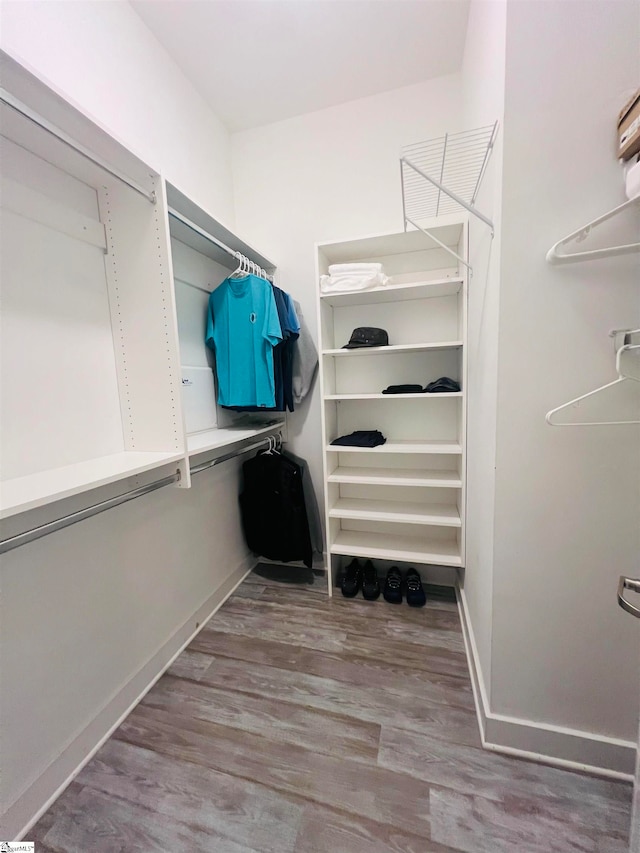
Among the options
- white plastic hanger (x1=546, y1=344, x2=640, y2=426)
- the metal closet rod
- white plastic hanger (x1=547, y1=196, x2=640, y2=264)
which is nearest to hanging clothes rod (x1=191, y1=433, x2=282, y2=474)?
the metal closet rod

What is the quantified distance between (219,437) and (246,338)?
1.80 feet

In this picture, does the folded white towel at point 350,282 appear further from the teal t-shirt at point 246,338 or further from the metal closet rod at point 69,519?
the metal closet rod at point 69,519

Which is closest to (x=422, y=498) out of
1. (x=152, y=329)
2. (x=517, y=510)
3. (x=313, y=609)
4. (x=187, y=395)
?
(x=313, y=609)

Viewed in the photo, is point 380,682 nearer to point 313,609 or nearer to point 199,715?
point 313,609

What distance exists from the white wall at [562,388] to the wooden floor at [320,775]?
21cm

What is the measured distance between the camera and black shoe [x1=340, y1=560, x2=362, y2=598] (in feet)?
6.48

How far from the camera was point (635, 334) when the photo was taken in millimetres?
861

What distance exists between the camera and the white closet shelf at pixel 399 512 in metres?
1.80

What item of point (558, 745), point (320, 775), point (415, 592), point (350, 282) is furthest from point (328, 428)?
point (558, 745)

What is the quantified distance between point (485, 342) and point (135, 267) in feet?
4.44

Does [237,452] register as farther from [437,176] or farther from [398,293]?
[437,176]

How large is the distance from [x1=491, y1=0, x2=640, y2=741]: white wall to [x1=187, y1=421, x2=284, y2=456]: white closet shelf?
1.14 meters

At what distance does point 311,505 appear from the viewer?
2277mm

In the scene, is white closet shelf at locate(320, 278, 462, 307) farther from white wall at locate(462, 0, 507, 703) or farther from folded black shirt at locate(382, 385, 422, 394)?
folded black shirt at locate(382, 385, 422, 394)
